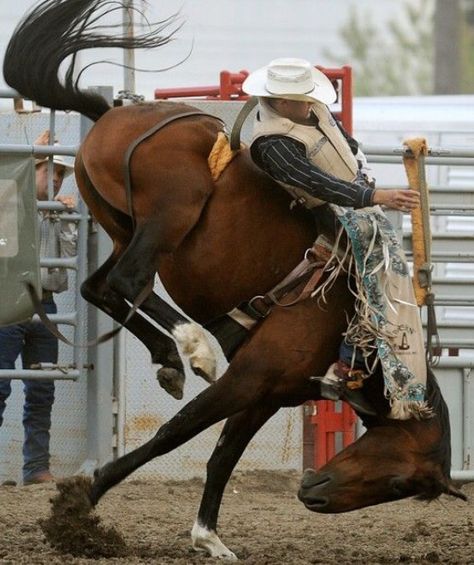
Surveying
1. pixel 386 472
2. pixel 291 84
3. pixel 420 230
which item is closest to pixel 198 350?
pixel 386 472

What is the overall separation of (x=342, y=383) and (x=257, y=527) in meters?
1.37

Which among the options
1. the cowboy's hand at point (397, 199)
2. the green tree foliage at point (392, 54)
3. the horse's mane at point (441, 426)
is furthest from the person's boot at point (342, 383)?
the green tree foliage at point (392, 54)

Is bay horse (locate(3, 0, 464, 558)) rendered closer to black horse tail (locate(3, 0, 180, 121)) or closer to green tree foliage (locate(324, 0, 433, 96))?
black horse tail (locate(3, 0, 180, 121))

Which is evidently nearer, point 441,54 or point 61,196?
point 61,196

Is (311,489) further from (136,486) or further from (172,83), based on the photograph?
(172,83)

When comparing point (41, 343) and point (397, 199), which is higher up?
point (397, 199)

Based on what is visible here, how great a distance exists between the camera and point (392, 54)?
28.4 meters

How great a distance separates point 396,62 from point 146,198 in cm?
2291

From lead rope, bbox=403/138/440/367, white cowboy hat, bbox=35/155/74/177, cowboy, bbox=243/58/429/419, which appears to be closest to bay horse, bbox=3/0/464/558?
cowboy, bbox=243/58/429/419

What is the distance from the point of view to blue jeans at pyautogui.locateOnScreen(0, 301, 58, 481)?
798 cm

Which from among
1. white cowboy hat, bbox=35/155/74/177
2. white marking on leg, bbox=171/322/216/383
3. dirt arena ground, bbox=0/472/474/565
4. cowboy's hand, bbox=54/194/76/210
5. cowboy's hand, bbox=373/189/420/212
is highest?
cowboy's hand, bbox=373/189/420/212

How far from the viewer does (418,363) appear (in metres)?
5.80

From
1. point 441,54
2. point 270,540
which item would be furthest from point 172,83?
point 270,540

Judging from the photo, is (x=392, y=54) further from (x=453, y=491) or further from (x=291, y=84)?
(x=453, y=491)
